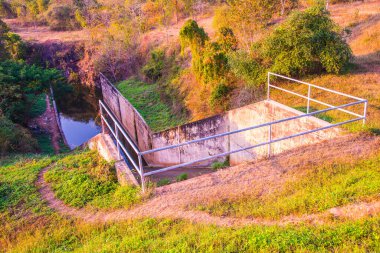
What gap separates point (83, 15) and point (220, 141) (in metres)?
32.2

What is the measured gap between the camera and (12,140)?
1363 centimetres

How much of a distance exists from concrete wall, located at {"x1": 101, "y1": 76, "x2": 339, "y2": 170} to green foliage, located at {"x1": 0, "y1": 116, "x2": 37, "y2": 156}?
5.35 metres

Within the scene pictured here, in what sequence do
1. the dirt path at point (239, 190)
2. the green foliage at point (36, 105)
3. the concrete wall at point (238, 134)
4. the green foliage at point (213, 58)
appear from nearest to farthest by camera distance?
1. the dirt path at point (239, 190)
2. the concrete wall at point (238, 134)
3. the green foliage at point (213, 58)
4. the green foliage at point (36, 105)

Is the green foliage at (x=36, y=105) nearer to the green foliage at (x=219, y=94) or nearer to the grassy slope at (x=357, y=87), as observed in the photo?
the green foliage at (x=219, y=94)

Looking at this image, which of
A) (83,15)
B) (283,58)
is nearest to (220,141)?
(283,58)

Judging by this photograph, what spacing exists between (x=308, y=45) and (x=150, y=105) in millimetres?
11518

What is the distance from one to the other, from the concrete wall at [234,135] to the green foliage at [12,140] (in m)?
5.35

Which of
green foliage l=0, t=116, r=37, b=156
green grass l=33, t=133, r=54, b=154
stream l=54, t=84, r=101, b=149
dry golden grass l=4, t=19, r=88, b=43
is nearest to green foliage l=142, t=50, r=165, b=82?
stream l=54, t=84, r=101, b=149

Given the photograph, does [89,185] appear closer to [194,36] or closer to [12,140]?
[12,140]

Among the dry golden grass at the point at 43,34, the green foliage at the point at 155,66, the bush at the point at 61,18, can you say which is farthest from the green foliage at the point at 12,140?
the bush at the point at 61,18

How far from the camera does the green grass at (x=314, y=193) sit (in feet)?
17.4

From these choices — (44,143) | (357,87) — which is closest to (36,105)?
(44,143)

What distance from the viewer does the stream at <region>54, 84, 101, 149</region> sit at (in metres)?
23.3

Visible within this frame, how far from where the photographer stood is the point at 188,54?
23.4 m
